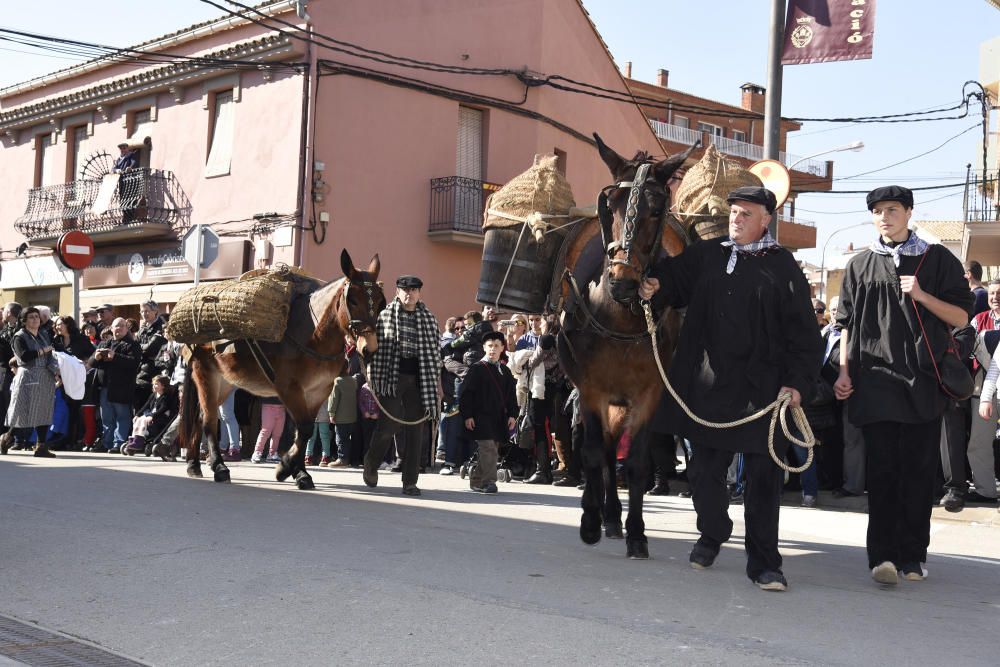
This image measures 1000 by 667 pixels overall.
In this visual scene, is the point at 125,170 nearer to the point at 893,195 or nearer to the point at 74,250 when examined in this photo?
the point at 74,250

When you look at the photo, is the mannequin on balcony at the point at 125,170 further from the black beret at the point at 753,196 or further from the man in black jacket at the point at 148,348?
the black beret at the point at 753,196

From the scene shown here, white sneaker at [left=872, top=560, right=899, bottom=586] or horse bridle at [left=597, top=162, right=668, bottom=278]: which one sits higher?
horse bridle at [left=597, top=162, right=668, bottom=278]

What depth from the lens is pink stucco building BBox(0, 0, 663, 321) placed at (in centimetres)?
2520

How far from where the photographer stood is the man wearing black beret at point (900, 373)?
6512 mm

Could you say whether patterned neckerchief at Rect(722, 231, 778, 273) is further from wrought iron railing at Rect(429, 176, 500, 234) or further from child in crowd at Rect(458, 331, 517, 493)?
wrought iron railing at Rect(429, 176, 500, 234)

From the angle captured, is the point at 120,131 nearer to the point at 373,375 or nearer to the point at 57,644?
the point at 373,375

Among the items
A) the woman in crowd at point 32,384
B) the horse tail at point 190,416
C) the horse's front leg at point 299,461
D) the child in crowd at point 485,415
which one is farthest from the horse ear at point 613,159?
the woman in crowd at point 32,384

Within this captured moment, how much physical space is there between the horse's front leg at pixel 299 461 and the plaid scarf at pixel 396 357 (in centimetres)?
76

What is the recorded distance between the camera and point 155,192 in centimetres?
2814

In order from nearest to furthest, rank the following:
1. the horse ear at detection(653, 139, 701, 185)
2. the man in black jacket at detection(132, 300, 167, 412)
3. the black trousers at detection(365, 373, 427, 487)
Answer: the horse ear at detection(653, 139, 701, 185), the black trousers at detection(365, 373, 427, 487), the man in black jacket at detection(132, 300, 167, 412)

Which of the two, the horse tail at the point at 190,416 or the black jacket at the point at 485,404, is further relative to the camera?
the horse tail at the point at 190,416

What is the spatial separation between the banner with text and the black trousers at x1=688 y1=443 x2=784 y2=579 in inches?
369

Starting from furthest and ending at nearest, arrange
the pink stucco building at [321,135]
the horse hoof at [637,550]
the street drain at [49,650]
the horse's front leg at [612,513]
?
the pink stucco building at [321,135] → the horse's front leg at [612,513] → the horse hoof at [637,550] → the street drain at [49,650]

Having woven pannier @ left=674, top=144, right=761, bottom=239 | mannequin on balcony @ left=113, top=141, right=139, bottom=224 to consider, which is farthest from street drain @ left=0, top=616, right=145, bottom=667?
Result: mannequin on balcony @ left=113, top=141, right=139, bottom=224
